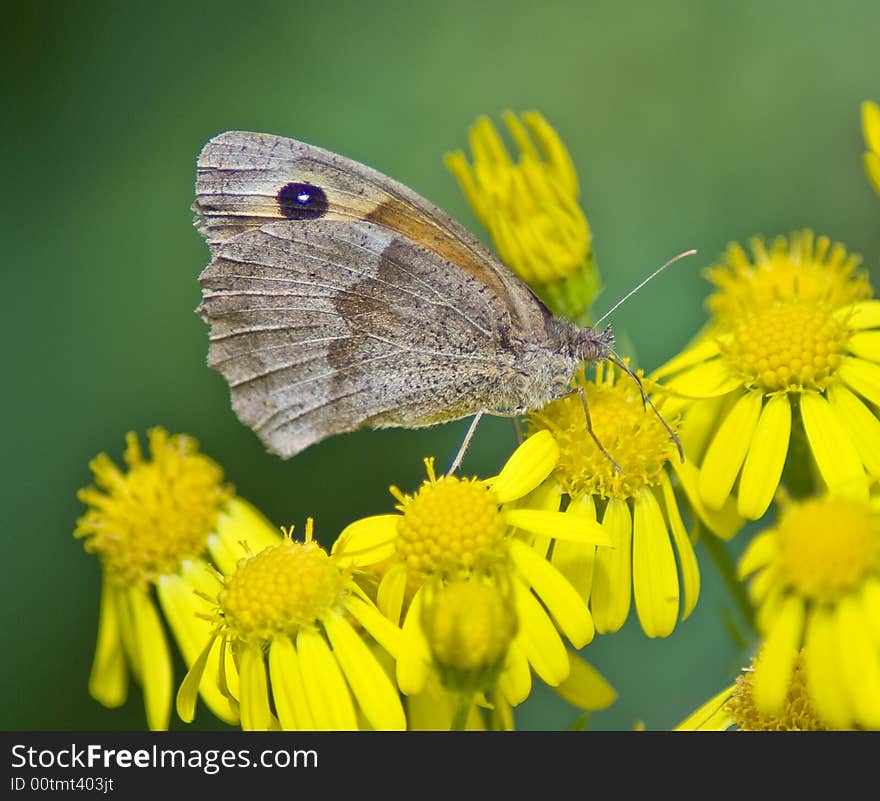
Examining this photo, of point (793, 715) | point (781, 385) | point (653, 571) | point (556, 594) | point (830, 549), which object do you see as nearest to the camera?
point (830, 549)

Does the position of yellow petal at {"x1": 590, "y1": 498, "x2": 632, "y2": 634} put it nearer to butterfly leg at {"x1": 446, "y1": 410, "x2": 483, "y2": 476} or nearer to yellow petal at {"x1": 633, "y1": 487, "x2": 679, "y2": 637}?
yellow petal at {"x1": 633, "y1": 487, "x2": 679, "y2": 637}

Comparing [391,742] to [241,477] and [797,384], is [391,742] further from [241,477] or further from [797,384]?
[241,477]

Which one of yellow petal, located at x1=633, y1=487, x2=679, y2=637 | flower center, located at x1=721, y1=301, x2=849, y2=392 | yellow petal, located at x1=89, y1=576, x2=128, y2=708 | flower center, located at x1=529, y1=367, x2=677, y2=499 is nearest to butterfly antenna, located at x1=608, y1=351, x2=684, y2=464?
flower center, located at x1=529, y1=367, x2=677, y2=499

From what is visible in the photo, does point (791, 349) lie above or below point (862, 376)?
above

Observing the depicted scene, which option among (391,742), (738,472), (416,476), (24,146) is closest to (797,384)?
(738,472)

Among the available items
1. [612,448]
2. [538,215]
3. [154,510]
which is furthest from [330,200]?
[612,448]

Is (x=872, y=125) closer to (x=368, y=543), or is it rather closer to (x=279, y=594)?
(x=368, y=543)
